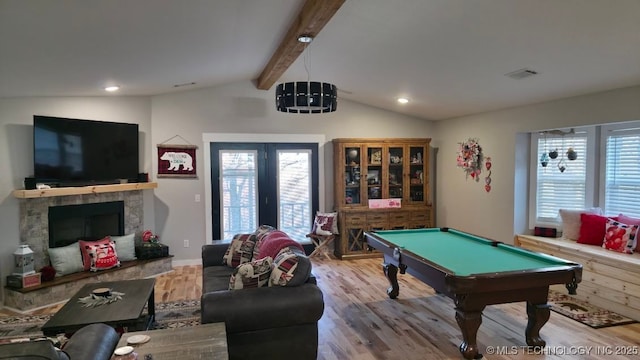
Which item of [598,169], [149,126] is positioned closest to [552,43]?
[598,169]

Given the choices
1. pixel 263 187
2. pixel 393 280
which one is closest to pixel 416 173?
pixel 263 187

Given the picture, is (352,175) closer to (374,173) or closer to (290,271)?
(374,173)

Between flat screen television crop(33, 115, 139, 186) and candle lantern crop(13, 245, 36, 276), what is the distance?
823mm

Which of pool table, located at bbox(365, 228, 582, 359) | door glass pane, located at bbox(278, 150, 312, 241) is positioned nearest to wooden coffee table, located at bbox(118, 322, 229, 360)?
pool table, located at bbox(365, 228, 582, 359)

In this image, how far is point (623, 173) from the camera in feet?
15.3

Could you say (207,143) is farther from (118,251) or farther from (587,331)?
(587,331)

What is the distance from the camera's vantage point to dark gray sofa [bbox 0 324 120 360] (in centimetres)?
150

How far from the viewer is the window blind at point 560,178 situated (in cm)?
512

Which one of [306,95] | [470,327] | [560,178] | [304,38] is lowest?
[470,327]

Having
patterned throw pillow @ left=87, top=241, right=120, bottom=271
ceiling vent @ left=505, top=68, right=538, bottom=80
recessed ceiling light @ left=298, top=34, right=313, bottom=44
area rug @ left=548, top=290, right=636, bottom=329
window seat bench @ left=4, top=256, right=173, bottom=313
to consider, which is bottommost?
area rug @ left=548, top=290, right=636, bottom=329

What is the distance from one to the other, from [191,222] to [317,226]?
2057 millimetres

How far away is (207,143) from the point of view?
20.7 feet

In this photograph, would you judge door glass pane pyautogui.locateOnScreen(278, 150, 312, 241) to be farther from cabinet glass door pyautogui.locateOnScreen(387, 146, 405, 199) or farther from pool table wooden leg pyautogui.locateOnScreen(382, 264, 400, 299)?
pool table wooden leg pyautogui.locateOnScreen(382, 264, 400, 299)

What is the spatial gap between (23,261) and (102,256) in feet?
2.78
